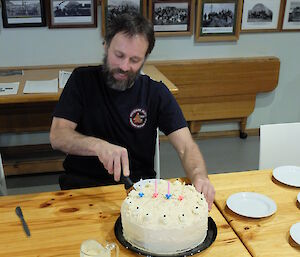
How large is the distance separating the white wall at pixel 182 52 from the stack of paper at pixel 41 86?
0.50 meters

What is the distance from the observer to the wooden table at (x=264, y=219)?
1150 mm

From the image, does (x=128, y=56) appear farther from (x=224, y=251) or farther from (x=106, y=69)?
(x=224, y=251)

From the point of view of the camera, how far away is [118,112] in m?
1.72

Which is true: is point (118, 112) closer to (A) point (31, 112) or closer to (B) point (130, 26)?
(B) point (130, 26)

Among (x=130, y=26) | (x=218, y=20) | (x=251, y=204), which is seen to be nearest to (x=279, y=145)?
(x=251, y=204)

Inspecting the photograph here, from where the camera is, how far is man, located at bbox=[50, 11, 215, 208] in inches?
64.7

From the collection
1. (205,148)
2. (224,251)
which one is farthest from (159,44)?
(224,251)

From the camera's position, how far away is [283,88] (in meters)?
3.78

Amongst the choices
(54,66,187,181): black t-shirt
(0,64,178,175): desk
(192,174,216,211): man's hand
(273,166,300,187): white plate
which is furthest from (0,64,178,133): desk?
(192,174,216,211): man's hand

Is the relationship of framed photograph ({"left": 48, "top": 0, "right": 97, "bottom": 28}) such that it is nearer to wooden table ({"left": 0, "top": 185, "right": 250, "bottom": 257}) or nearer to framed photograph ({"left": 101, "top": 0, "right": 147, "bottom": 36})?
framed photograph ({"left": 101, "top": 0, "right": 147, "bottom": 36})

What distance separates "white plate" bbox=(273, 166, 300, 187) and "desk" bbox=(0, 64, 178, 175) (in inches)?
55.4

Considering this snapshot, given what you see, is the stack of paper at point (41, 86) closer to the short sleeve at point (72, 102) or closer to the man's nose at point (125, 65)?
the short sleeve at point (72, 102)

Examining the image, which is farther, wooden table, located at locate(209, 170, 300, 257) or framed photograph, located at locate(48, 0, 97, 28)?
framed photograph, located at locate(48, 0, 97, 28)

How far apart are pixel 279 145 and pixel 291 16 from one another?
2.09 meters
